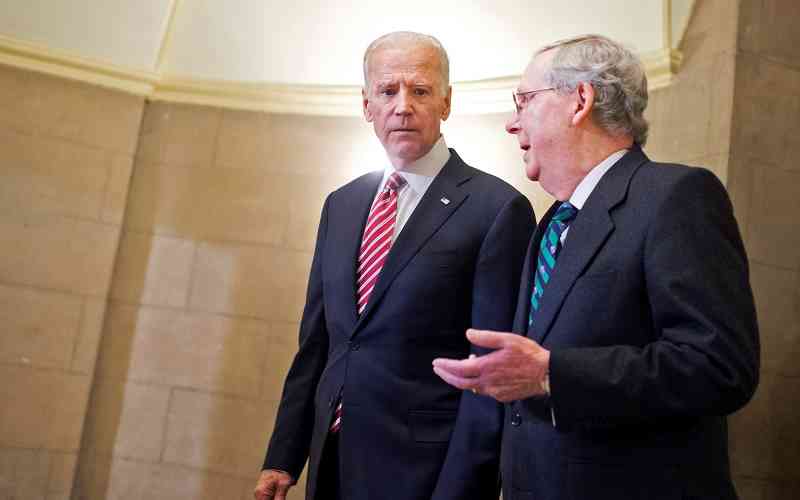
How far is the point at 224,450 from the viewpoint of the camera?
169 inches

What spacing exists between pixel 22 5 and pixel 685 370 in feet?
12.6

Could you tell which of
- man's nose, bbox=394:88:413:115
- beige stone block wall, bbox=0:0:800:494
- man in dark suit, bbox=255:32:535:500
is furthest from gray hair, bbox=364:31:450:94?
beige stone block wall, bbox=0:0:800:494

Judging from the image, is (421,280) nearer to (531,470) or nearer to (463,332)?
(463,332)

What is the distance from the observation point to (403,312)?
91.1 inches

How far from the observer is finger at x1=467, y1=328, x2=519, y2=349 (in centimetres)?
155

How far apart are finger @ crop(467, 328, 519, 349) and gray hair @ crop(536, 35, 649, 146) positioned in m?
0.62

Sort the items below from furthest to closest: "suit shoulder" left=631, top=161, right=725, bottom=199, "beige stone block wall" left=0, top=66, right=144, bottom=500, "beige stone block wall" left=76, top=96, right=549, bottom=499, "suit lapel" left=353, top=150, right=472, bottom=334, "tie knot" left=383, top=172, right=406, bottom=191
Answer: "beige stone block wall" left=76, top=96, right=549, bottom=499 < "beige stone block wall" left=0, top=66, right=144, bottom=500 < "tie knot" left=383, top=172, right=406, bottom=191 < "suit lapel" left=353, top=150, right=472, bottom=334 < "suit shoulder" left=631, top=161, right=725, bottom=199

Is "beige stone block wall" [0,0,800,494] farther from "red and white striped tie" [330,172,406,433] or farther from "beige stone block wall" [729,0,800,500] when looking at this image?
"red and white striped tie" [330,172,406,433]

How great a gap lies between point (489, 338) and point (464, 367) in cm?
8

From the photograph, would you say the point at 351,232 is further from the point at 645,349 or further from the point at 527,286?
the point at 645,349

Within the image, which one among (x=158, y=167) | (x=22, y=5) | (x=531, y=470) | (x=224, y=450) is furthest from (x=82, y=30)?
(x=531, y=470)

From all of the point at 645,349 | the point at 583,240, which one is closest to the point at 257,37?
the point at 583,240

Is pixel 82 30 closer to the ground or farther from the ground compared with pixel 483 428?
farther from the ground

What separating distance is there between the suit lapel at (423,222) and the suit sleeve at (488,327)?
14cm
